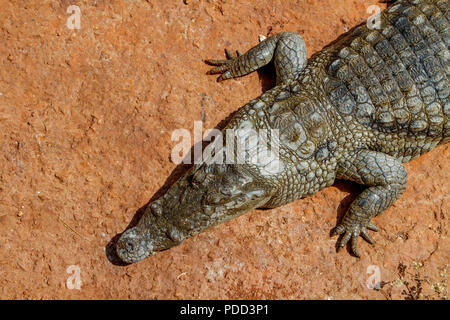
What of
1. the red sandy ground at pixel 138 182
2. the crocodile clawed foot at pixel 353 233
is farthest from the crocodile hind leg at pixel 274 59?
the crocodile clawed foot at pixel 353 233

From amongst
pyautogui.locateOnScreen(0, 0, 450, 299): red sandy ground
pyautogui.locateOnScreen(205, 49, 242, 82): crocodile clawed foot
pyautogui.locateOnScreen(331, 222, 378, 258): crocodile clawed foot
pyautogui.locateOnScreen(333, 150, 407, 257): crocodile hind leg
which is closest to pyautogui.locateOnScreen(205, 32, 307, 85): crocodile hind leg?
pyautogui.locateOnScreen(205, 49, 242, 82): crocodile clawed foot

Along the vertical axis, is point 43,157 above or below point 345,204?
above

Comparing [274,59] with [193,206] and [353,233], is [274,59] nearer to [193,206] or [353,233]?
[193,206]

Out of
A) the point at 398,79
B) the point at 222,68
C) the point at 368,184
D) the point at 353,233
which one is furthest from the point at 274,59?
the point at 353,233

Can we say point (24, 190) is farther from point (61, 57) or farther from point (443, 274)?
point (443, 274)

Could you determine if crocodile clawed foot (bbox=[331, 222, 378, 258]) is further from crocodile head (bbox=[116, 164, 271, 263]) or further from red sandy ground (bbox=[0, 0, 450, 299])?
crocodile head (bbox=[116, 164, 271, 263])

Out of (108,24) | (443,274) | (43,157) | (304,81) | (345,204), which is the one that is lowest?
(443,274)
